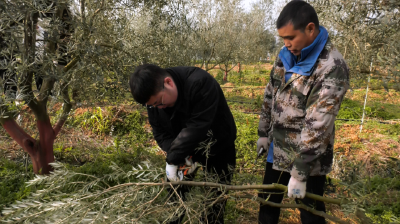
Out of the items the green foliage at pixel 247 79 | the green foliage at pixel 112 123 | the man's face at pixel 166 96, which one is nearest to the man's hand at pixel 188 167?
the man's face at pixel 166 96

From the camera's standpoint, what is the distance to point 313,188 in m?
2.04

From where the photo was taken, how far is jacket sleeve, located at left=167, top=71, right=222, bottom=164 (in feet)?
6.81

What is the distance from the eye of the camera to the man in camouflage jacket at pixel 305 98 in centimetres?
172

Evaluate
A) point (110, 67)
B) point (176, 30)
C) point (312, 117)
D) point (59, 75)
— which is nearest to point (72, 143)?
point (110, 67)

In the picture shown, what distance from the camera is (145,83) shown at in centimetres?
181

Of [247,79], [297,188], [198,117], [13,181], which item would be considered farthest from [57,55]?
[247,79]

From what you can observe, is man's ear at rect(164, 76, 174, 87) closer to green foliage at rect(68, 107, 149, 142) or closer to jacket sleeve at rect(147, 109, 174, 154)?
jacket sleeve at rect(147, 109, 174, 154)

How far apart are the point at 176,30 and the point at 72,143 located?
137 inches

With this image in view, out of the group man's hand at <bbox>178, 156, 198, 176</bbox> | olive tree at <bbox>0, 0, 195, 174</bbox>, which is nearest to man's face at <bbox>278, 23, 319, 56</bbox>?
man's hand at <bbox>178, 156, 198, 176</bbox>

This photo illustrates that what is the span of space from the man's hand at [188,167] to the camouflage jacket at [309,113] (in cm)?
75

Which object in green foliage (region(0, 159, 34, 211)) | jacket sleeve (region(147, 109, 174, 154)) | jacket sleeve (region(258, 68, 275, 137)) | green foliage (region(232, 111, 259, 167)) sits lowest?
green foliage (region(232, 111, 259, 167))

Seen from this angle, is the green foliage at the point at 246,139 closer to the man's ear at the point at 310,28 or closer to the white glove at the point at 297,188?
the white glove at the point at 297,188

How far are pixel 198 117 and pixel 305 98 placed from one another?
2.71ft

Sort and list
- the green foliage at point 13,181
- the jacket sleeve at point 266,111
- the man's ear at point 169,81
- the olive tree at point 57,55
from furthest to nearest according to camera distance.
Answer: the green foliage at point 13,181
the olive tree at point 57,55
the jacket sleeve at point 266,111
the man's ear at point 169,81
